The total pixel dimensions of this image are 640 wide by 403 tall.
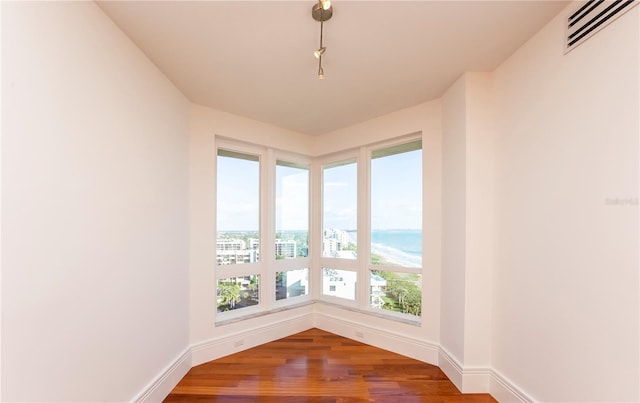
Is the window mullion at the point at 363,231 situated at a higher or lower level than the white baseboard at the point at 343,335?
higher

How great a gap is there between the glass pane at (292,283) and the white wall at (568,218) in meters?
2.29

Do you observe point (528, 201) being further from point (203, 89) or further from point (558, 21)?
point (203, 89)

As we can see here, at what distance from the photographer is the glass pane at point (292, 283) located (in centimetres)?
357

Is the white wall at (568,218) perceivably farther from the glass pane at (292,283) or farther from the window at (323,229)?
the glass pane at (292,283)

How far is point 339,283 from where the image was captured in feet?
12.0

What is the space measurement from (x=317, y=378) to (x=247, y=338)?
993mm

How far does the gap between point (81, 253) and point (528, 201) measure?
2.70 metres

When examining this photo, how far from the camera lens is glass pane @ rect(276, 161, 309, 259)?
143 inches

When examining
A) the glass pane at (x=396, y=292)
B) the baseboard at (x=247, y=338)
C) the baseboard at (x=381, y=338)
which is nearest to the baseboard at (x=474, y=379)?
the baseboard at (x=381, y=338)

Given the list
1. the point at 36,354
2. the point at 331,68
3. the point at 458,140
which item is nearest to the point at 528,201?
the point at 458,140

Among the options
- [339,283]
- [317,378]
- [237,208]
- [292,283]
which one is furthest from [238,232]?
[317,378]

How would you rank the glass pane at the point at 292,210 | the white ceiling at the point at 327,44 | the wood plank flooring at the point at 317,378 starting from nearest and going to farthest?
the white ceiling at the point at 327,44, the wood plank flooring at the point at 317,378, the glass pane at the point at 292,210

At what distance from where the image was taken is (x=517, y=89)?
1978 mm

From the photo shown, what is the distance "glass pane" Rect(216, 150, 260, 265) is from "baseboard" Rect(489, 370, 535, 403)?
253 centimetres
